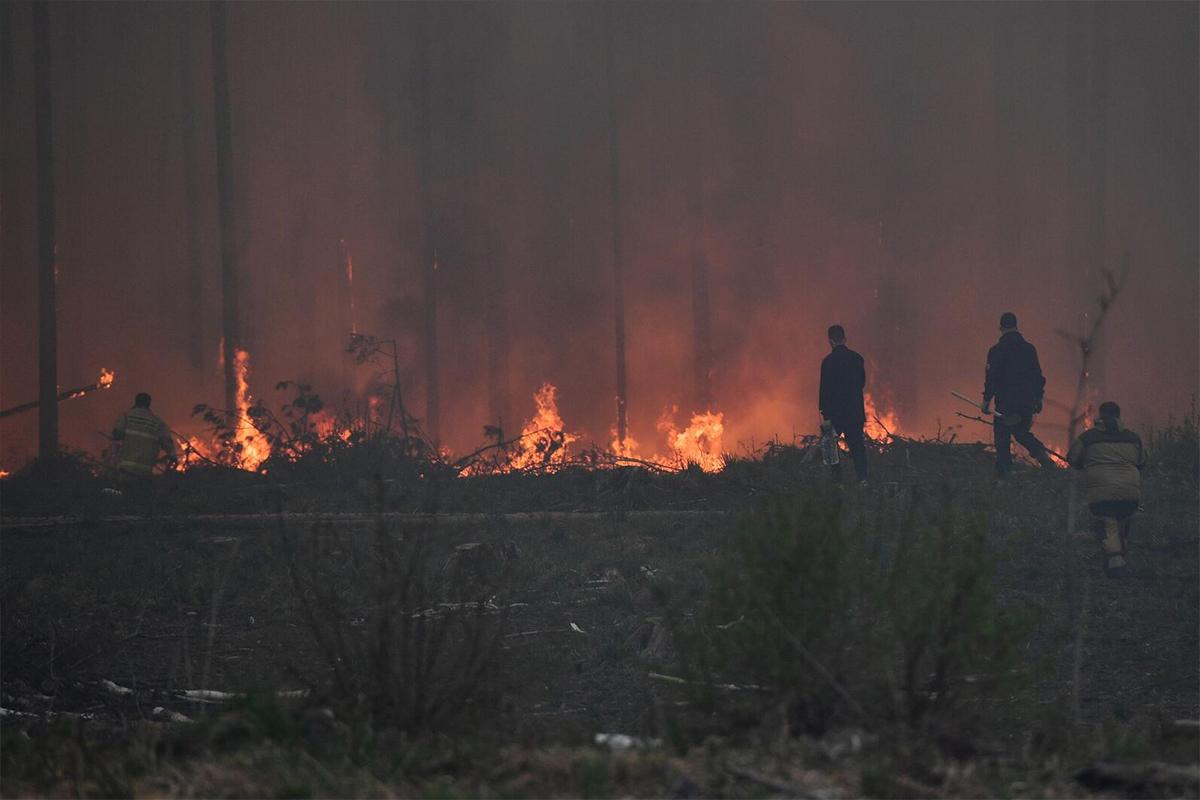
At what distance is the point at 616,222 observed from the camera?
34438mm

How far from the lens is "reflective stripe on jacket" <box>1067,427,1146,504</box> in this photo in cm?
1173

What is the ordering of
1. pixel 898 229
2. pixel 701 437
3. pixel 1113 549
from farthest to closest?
pixel 898 229 → pixel 701 437 → pixel 1113 549

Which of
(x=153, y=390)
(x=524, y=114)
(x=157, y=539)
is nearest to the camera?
(x=157, y=539)

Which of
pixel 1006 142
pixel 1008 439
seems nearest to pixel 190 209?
pixel 1006 142

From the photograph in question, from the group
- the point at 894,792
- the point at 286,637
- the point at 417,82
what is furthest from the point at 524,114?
the point at 894,792

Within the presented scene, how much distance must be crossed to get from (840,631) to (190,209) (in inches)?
1233

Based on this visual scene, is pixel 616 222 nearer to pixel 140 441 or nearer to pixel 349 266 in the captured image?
pixel 349 266

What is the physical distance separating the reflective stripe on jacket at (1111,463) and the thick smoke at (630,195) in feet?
63.8

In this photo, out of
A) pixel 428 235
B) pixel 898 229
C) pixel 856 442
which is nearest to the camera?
pixel 856 442

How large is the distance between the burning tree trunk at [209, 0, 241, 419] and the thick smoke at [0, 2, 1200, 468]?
4180mm

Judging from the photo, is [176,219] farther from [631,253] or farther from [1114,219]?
[1114,219]

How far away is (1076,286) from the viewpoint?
33938mm

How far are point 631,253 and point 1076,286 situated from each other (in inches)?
448

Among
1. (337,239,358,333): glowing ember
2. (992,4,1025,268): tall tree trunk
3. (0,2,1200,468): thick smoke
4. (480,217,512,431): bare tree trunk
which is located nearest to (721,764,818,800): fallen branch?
(0,2,1200,468): thick smoke
